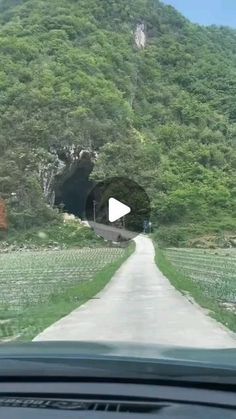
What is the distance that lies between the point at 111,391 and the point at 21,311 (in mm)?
10892

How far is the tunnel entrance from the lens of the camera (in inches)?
2380

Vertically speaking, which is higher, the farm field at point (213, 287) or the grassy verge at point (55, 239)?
the grassy verge at point (55, 239)

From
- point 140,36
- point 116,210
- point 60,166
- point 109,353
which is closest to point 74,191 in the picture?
point 60,166

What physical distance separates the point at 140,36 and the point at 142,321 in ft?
293

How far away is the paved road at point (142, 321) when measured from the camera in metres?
9.09

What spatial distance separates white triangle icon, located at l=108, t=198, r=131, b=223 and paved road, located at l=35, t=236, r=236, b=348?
29.5 meters

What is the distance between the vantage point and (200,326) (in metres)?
10.3

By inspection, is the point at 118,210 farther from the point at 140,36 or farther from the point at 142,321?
the point at 140,36

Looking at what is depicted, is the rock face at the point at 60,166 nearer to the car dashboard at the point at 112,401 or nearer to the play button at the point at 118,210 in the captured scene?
the play button at the point at 118,210

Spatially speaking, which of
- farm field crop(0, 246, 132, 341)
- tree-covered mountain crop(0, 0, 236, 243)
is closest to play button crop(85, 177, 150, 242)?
tree-covered mountain crop(0, 0, 236, 243)

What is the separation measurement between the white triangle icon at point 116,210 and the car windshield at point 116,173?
0.16 m

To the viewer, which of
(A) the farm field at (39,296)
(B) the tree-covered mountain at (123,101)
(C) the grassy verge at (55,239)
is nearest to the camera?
(A) the farm field at (39,296)

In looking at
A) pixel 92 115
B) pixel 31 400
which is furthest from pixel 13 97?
pixel 31 400

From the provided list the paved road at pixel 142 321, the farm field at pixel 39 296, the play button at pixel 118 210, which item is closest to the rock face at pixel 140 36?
the play button at pixel 118 210
